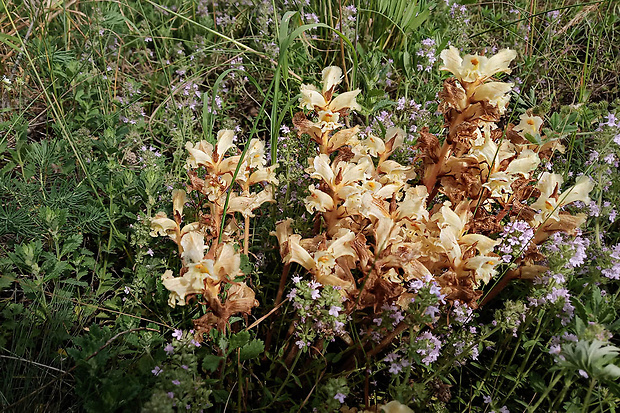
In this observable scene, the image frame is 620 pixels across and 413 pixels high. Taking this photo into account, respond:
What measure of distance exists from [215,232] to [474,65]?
1.06 m

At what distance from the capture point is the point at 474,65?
67.9 inches

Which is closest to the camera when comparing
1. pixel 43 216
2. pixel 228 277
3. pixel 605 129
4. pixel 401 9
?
pixel 228 277

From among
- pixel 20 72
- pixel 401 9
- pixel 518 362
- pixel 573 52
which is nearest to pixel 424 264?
pixel 518 362

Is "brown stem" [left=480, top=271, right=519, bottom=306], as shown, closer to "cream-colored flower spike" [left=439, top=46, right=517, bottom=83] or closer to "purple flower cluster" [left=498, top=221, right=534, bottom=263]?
"purple flower cluster" [left=498, top=221, right=534, bottom=263]

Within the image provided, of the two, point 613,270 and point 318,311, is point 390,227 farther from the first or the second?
point 613,270

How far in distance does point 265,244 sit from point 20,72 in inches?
89.9

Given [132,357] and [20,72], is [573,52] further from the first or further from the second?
[20,72]

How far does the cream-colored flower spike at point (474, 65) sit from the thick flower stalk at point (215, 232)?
729 millimetres

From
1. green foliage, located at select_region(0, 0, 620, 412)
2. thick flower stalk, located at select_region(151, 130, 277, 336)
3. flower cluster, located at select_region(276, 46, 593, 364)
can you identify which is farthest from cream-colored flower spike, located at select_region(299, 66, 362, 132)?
thick flower stalk, located at select_region(151, 130, 277, 336)

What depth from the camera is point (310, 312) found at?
62.1 inches

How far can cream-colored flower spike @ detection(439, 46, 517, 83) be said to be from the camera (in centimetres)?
172

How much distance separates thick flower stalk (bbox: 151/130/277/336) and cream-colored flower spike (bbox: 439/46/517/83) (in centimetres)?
73

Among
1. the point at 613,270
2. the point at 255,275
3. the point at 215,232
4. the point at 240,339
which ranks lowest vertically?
the point at 255,275

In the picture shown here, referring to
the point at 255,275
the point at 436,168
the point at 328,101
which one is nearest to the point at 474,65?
the point at 436,168
